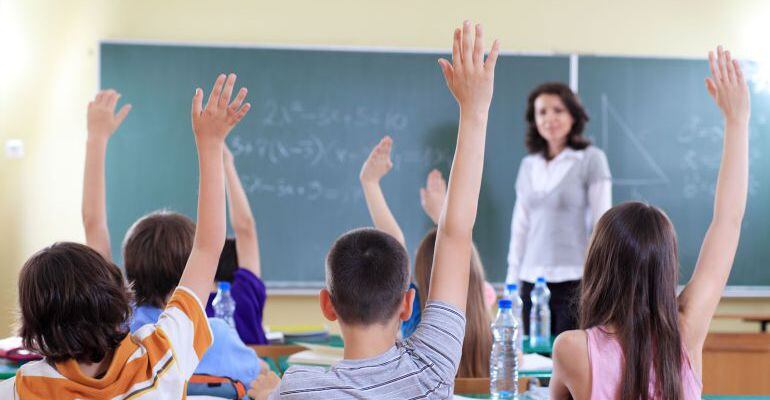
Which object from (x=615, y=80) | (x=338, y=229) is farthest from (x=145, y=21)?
(x=615, y=80)

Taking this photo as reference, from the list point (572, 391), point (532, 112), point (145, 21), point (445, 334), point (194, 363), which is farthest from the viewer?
point (145, 21)

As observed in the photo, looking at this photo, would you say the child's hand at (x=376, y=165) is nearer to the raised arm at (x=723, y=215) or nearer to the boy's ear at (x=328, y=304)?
the raised arm at (x=723, y=215)

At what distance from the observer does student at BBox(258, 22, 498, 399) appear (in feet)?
4.50

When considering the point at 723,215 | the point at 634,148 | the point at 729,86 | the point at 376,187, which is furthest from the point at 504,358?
the point at 634,148

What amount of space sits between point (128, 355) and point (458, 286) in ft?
1.90

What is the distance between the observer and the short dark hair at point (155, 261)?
2111mm

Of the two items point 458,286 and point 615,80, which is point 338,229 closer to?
point 615,80

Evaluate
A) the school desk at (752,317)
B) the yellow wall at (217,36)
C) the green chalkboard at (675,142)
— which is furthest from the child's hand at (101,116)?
the school desk at (752,317)

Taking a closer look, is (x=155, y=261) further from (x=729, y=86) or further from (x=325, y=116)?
(x=325, y=116)

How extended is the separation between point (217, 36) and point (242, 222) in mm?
2346

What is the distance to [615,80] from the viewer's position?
5.14 meters

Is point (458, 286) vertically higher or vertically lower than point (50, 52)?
lower

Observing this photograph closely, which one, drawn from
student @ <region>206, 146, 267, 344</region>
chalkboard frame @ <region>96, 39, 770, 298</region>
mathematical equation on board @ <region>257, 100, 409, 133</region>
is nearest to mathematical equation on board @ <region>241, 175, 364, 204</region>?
mathematical equation on board @ <region>257, 100, 409, 133</region>

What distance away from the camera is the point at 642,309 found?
177 centimetres
